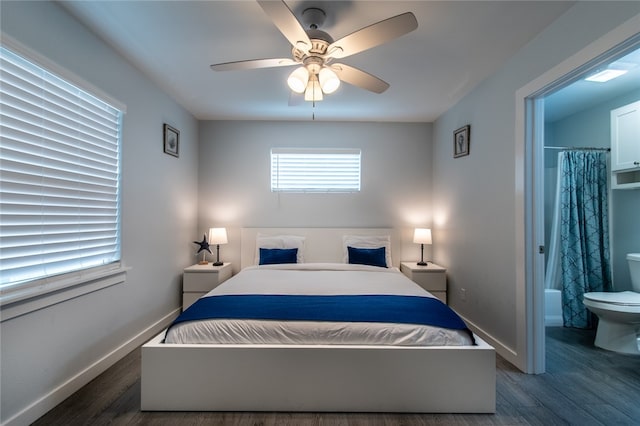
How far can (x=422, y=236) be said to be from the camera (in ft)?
11.5

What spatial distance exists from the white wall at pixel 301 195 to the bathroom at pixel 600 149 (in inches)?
54.7

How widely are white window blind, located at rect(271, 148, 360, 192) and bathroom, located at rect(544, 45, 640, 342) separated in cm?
229

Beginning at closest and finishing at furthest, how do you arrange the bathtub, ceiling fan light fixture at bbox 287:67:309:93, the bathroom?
1. ceiling fan light fixture at bbox 287:67:309:93
2. the bathroom
3. the bathtub

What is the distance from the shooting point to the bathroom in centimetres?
287

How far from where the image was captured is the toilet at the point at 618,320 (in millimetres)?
2377

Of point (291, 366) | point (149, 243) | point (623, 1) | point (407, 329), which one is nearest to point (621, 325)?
point (407, 329)

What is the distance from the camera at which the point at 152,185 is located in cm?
276

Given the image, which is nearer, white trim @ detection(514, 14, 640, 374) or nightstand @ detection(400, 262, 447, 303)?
white trim @ detection(514, 14, 640, 374)

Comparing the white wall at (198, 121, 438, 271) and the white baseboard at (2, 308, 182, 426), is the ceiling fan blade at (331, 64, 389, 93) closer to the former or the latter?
the white wall at (198, 121, 438, 271)

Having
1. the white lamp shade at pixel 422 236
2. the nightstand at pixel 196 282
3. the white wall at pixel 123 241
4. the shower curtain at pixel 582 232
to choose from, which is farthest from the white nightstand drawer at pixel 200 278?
the shower curtain at pixel 582 232

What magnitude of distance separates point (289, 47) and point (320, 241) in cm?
231

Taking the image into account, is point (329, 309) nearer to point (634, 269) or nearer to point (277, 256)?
point (277, 256)

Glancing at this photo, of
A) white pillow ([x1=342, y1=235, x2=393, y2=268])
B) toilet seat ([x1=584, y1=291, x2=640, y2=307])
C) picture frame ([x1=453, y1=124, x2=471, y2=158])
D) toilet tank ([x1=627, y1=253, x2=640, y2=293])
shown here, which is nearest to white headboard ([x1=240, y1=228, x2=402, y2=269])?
white pillow ([x1=342, y1=235, x2=393, y2=268])

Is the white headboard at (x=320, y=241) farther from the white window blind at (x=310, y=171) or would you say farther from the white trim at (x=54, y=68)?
the white trim at (x=54, y=68)
